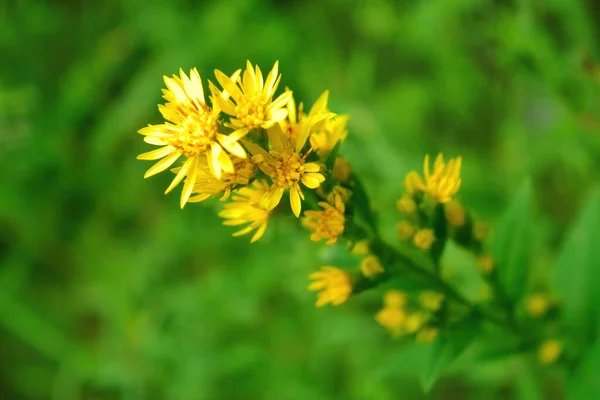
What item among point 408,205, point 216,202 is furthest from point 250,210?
point 216,202

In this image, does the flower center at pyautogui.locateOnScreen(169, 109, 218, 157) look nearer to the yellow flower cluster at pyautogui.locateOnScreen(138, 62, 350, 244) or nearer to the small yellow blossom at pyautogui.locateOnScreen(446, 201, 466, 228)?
the yellow flower cluster at pyautogui.locateOnScreen(138, 62, 350, 244)

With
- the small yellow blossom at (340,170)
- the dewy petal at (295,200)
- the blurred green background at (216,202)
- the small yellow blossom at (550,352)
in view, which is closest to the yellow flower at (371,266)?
the small yellow blossom at (340,170)

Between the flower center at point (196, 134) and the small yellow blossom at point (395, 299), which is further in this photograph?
the small yellow blossom at point (395, 299)

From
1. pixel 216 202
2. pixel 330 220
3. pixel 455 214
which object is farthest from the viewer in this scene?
pixel 216 202

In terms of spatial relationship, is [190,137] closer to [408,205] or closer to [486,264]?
[408,205]

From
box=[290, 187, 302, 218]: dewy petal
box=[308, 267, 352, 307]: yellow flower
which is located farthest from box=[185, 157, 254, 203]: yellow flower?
box=[308, 267, 352, 307]: yellow flower

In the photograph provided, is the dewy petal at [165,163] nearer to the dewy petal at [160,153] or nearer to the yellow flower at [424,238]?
the dewy petal at [160,153]
